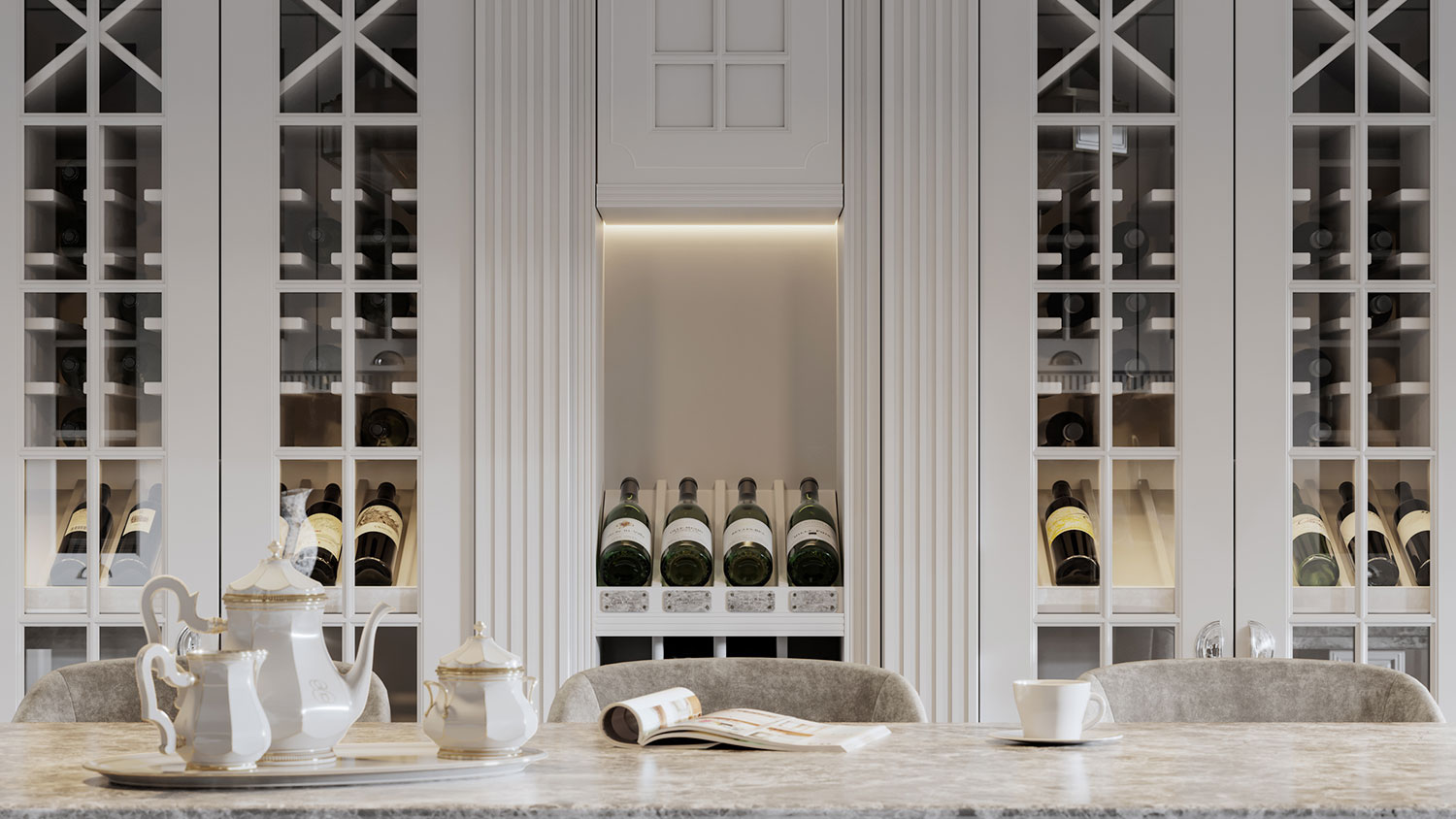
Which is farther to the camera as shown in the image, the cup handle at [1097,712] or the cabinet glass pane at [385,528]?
the cabinet glass pane at [385,528]

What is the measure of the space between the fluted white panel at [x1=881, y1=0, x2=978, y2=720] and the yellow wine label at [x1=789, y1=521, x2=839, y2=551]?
0.11 meters

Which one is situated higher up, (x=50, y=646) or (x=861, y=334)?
(x=861, y=334)

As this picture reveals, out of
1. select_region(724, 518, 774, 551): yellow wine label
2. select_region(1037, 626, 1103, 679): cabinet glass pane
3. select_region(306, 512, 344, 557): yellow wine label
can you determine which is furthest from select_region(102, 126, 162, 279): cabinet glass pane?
select_region(1037, 626, 1103, 679): cabinet glass pane

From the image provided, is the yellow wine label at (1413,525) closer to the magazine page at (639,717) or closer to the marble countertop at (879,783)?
the marble countertop at (879,783)

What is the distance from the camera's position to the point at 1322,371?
2455 mm

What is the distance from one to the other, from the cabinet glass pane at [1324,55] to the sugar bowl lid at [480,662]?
210 centimetres

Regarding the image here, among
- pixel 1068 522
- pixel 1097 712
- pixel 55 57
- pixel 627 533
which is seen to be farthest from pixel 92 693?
pixel 1068 522

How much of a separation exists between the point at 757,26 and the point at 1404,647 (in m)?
1.74

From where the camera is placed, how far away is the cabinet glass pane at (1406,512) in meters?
2.44

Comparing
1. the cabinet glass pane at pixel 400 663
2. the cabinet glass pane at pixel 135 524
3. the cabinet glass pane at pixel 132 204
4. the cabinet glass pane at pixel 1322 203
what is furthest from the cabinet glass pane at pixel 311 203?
the cabinet glass pane at pixel 1322 203

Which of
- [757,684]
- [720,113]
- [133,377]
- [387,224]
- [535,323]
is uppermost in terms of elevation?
[720,113]

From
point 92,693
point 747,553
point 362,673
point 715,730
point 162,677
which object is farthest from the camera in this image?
point 747,553

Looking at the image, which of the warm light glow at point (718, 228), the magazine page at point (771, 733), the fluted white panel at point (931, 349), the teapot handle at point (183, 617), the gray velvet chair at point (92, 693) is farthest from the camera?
the warm light glow at point (718, 228)

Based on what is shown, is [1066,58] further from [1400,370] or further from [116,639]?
[116,639]
